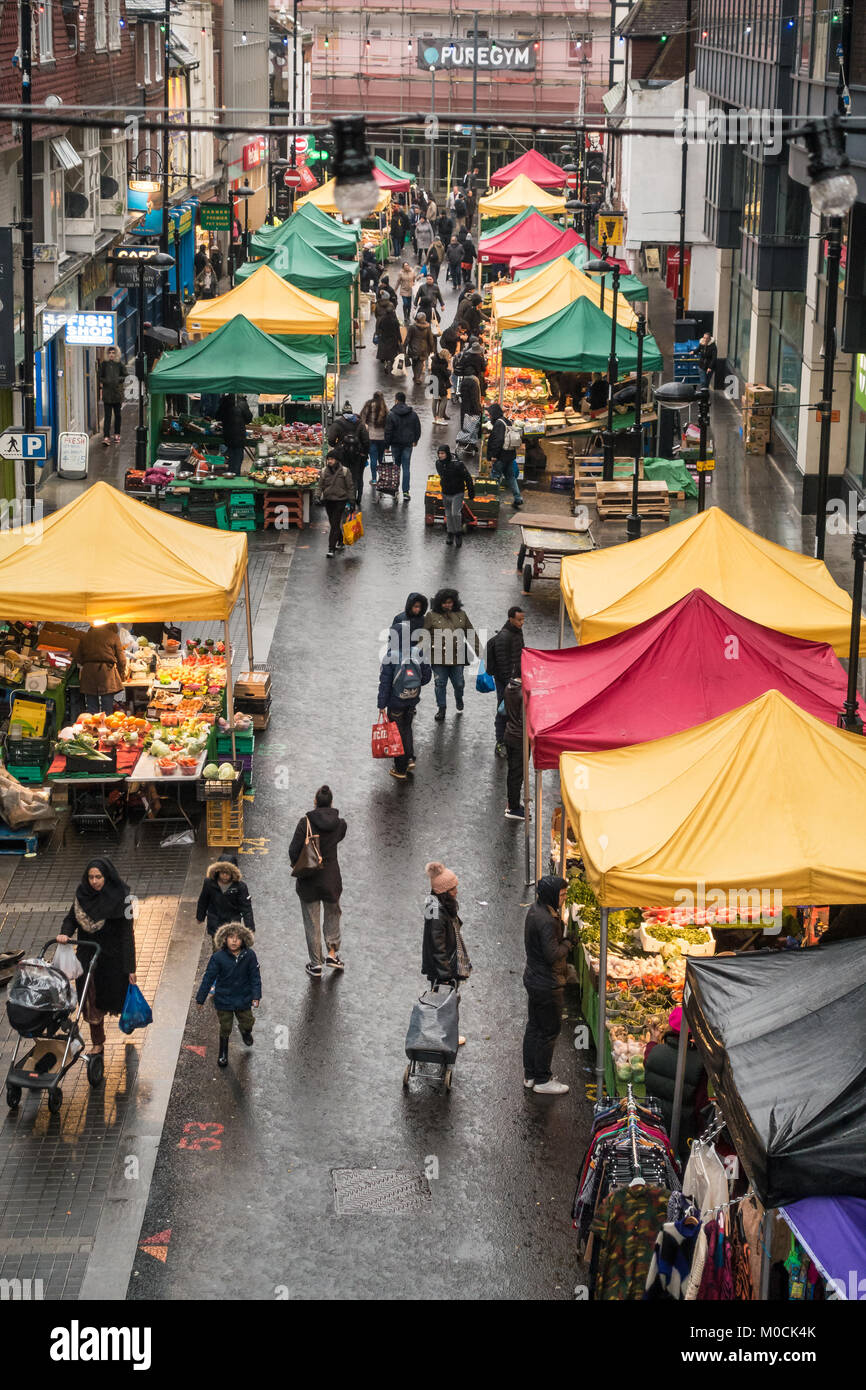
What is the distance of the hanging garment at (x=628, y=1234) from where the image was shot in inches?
373

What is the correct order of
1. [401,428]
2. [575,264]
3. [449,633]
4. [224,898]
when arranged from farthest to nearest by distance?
1. [575,264]
2. [401,428]
3. [449,633]
4. [224,898]

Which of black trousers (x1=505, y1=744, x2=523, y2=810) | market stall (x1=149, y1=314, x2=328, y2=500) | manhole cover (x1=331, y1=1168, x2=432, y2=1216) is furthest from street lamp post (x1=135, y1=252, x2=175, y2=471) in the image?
manhole cover (x1=331, y1=1168, x2=432, y2=1216)

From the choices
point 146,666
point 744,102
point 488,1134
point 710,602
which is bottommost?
point 488,1134

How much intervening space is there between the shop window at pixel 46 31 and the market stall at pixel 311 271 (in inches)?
264

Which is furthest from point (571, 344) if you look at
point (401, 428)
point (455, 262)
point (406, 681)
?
point (455, 262)

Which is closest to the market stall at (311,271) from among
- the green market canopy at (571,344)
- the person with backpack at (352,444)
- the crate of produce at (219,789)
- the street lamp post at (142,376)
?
the street lamp post at (142,376)

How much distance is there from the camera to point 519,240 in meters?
43.4

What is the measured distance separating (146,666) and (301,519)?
8.95m

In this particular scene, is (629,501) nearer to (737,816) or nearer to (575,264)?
(575,264)

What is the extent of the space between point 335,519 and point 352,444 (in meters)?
1.78

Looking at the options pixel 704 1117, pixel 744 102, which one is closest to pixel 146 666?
pixel 704 1117

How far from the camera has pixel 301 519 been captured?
89.2 ft

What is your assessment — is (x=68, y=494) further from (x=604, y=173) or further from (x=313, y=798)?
(x=604, y=173)

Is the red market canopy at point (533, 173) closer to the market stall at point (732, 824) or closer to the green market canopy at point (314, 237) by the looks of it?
the green market canopy at point (314, 237)
